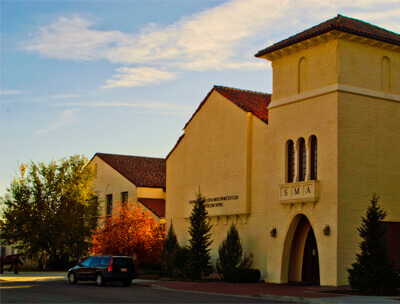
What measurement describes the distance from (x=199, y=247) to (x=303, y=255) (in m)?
6.02

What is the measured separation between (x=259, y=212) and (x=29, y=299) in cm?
1495

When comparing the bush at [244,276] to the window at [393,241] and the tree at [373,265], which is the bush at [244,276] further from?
the tree at [373,265]

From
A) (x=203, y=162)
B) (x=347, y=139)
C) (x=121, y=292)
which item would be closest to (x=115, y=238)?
(x=203, y=162)

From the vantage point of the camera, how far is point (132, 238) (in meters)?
39.2

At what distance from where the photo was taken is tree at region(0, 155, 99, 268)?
48719 millimetres

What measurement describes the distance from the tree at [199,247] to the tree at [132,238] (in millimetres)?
5976

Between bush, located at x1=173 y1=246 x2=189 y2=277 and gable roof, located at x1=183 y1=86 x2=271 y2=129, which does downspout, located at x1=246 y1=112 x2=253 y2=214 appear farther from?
bush, located at x1=173 y1=246 x2=189 y2=277

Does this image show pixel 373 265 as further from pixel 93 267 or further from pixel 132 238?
pixel 132 238

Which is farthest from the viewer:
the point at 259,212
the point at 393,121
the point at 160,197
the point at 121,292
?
the point at 160,197

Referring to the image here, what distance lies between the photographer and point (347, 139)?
2756 cm

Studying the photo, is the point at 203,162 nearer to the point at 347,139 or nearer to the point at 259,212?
the point at 259,212

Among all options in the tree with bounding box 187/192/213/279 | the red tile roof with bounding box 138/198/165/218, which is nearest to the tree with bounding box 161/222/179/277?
the tree with bounding box 187/192/213/279

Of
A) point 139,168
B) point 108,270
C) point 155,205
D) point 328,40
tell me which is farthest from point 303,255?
point 139,168

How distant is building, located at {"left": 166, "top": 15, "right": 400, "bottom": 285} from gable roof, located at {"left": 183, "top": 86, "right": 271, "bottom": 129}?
0.56 ft
